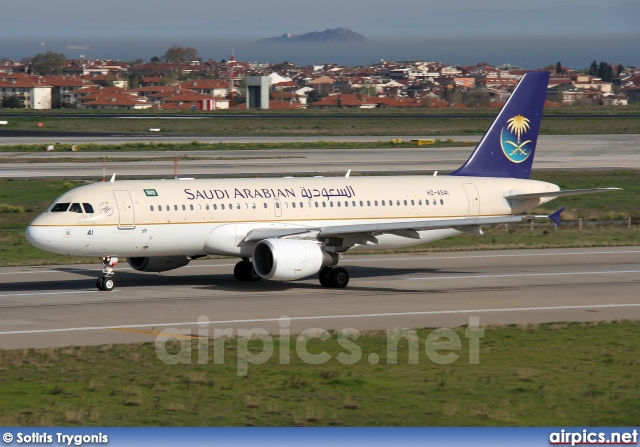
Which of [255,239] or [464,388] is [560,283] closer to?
[255,239]

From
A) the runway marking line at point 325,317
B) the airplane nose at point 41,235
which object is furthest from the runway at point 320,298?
the airplane nose at point 41,235

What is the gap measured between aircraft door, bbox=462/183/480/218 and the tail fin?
1.98 metres

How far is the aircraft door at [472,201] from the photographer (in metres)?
42.2

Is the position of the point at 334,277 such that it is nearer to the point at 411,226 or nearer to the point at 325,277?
the point at 325,277

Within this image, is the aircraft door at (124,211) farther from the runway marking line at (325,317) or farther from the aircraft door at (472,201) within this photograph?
the aircraft door at (472,201)

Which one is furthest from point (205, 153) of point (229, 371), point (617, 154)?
point (229, 371)

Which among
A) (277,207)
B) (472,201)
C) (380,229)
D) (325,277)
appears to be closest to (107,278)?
(277,207)

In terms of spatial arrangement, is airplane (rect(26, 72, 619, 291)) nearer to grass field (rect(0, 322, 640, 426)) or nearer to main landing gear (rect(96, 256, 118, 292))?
main landing gear (rect(96, 256, 118, 292))

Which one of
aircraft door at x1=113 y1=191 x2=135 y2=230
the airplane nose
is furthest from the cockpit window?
aircraft door at x1=113 y1=191 x2=135 y2=230

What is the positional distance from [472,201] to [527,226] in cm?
1641

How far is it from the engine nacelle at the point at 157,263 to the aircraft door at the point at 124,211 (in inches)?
116

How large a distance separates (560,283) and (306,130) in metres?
103

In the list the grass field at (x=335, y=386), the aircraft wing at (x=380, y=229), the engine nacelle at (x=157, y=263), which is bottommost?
the engine nacelle at (x=157, y=263)

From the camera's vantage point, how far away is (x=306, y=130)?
140 metres
